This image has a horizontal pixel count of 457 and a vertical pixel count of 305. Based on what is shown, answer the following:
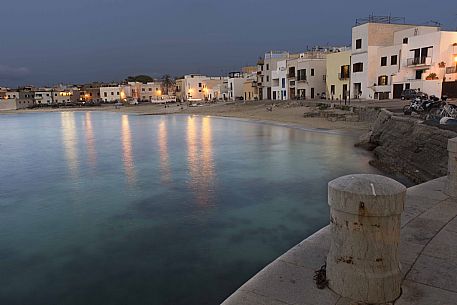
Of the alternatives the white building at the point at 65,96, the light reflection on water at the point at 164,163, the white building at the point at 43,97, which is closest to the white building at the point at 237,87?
the light reflection on water at the point at 164,163

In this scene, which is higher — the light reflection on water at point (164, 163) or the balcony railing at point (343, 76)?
the balcony railing at point (343, 76)

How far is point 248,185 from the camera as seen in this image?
15336mm

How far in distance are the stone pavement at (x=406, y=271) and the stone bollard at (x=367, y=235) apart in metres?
0.21

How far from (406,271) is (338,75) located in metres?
51.9

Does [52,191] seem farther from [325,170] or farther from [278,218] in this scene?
[325,170]

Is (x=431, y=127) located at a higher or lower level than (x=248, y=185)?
higher

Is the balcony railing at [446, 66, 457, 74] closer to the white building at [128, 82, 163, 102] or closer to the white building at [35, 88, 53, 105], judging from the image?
the white building at [128, 82, 163, 102]

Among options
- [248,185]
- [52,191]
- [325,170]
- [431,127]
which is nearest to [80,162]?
[52,191]

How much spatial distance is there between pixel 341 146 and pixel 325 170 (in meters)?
7.33

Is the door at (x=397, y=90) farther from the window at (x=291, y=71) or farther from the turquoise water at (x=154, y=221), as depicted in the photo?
the turquoise water at (x=154, y=221)

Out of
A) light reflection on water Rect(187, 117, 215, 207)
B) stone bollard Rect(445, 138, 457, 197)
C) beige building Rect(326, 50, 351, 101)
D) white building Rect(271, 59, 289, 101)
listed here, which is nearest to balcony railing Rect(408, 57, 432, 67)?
beige building Rect(326, 50, 351, 101)

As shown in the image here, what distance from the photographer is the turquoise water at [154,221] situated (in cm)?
750

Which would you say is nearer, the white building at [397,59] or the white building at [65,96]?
the white building at [397,59]

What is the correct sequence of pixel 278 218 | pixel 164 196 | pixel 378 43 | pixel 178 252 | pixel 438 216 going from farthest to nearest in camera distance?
pixel 378 43
pixel 164 196
pixel 278 218
pixel 178 252
pixel 438 216
